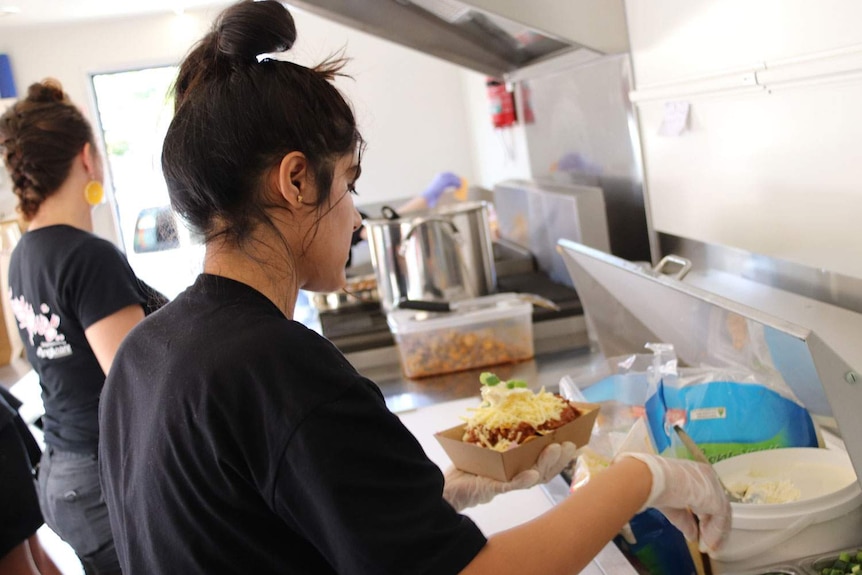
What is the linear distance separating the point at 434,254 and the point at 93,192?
887 millimetres

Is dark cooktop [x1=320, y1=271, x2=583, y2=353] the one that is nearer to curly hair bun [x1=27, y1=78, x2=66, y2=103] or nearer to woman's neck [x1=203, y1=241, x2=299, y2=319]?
curly hair bun [x1=27, y1=78, x2=66, y2=103]

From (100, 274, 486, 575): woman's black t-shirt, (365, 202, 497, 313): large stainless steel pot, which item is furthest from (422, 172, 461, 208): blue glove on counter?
(100, 274, 486, 575): woman's black t-shirt

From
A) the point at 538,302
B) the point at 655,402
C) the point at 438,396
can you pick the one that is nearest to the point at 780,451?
the point at 655,402

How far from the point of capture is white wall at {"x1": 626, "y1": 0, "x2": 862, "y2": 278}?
125 centimetres

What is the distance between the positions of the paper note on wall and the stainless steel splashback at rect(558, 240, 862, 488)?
0.30m

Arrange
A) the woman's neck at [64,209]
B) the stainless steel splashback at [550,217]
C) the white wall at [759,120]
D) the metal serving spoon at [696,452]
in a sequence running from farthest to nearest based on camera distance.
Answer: the stainless steel splashback at [550,217] < the woman's neck at [64,209] < the white wall at [759,120] < the metal serving spoon at [696,452]

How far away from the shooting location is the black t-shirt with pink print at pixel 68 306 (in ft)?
5.79

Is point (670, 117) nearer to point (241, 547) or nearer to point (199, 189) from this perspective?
point (199, 189)

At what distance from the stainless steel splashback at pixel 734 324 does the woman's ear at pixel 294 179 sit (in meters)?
0.51

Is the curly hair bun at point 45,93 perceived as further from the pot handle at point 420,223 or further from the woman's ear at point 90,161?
the pot handle at point 420,223

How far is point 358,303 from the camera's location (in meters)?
2.71

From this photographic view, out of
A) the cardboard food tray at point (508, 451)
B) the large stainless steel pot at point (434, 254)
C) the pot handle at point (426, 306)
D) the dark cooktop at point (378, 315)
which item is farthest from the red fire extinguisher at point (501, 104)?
the cardboard food tray at point (508, 451)

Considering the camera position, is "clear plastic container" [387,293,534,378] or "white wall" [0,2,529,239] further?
"white wall" [0,2,529,239]

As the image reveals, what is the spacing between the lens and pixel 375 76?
20.8ft
